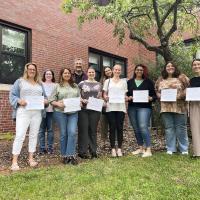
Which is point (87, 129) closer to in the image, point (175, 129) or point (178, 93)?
point (175, 129)

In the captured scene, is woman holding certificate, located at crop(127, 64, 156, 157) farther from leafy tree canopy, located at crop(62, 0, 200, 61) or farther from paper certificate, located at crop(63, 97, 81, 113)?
leafy tree canopy, located at crop(62, 0, 200, 61)

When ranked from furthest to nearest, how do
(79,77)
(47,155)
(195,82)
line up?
1. (47,155)
2. (79,77)
3. (195,82)

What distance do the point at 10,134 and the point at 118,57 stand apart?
22.2 ft

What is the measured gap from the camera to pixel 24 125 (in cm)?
672

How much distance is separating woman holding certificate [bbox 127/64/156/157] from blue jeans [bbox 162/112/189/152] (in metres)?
0.39

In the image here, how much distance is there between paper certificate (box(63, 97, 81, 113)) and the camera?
6.99 metres

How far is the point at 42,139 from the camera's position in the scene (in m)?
8.29

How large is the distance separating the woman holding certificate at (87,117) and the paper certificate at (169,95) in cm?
127

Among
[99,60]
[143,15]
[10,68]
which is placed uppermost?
[143,15]

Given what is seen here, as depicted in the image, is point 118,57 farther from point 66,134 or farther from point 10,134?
point 66,134

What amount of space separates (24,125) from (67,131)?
824mm

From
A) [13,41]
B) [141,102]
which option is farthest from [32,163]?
[13,41]

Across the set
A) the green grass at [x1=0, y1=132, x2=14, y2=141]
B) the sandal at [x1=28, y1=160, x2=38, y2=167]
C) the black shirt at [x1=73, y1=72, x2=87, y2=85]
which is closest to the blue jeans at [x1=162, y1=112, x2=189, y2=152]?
the black shirt at [x1=73, y1=72, x2=87, y2=85]

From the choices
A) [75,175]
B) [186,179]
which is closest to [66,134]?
[75,175]
